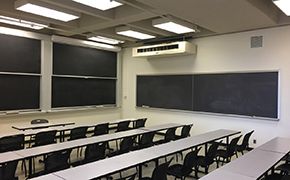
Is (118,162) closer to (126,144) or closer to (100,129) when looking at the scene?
(126,144)

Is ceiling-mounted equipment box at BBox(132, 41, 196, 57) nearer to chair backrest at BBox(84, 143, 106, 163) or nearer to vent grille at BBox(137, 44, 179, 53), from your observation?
vent grille at BBox(137, 44, 179, 53)

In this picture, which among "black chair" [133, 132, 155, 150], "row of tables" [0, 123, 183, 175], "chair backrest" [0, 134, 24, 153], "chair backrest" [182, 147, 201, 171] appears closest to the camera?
"row of tables" [0, 123, 183, 175]

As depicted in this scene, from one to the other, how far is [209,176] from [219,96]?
4437mm

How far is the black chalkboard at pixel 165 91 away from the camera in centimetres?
745

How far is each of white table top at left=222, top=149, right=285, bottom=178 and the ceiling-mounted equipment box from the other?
12.9 feet

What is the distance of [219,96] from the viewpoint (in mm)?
6746

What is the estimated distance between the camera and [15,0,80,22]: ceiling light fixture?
446 centimetres

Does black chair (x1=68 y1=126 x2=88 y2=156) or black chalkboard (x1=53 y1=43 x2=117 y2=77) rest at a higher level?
black chalkboard (x1=53 y1=43 x2=117 y2=77)

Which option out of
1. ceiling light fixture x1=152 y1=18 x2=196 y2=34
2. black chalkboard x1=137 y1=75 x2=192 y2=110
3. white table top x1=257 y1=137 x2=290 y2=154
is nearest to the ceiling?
ceiling light fixture x1=152 y1=18 x2=196 y2=34

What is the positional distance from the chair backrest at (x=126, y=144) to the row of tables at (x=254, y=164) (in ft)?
6.67

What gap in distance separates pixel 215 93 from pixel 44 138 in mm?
→ 4444

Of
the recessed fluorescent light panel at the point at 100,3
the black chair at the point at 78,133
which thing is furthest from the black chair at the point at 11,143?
the recessed fluorescent light panel at the point at 100,3

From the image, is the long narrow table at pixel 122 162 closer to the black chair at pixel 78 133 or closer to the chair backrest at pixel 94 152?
the chair backrest at pixel 94 152

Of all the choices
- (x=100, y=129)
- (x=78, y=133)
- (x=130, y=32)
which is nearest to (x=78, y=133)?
(x=78, y=133)
